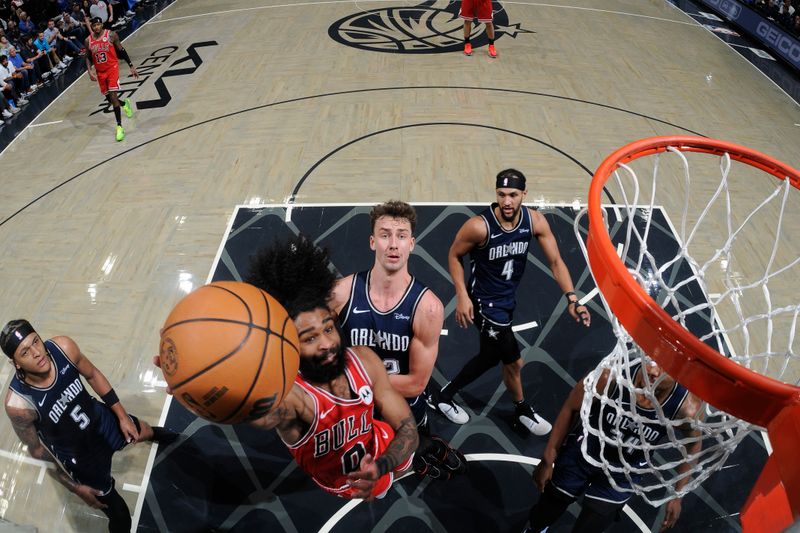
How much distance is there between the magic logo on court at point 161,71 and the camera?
8289 millimetres

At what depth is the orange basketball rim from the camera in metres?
1.48

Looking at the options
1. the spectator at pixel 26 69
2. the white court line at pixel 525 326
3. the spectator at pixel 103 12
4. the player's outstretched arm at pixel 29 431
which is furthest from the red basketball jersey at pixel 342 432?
the spectator at pixel 103 12

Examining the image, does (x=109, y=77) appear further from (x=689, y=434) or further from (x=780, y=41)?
(x=780, y=41)

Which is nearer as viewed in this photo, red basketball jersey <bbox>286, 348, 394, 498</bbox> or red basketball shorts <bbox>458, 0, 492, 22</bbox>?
red basketball jersey <bbox>286, 348, 394, 498</bbox>

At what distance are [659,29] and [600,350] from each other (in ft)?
29.3

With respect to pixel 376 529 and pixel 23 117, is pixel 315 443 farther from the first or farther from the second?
pixel 23 117

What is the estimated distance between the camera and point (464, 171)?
6.42 metres

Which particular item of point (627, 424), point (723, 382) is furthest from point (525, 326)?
point (723, 382)

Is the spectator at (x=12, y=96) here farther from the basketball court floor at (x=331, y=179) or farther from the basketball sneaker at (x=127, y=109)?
the basketball sneaker at (x=127, y=109)

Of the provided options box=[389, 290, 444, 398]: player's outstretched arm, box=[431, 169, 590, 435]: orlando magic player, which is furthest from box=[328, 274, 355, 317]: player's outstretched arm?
box=[431, 169, 590, 435]: orlando magic player

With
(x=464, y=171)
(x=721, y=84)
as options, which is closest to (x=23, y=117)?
(x=464, y=171)

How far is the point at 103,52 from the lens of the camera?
22.7ft

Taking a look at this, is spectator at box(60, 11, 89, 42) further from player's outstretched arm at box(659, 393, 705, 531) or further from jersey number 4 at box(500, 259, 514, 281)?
player's outstretched arm at box(659, 393, 705, 531)

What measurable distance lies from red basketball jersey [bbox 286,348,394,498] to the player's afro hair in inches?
15.8
